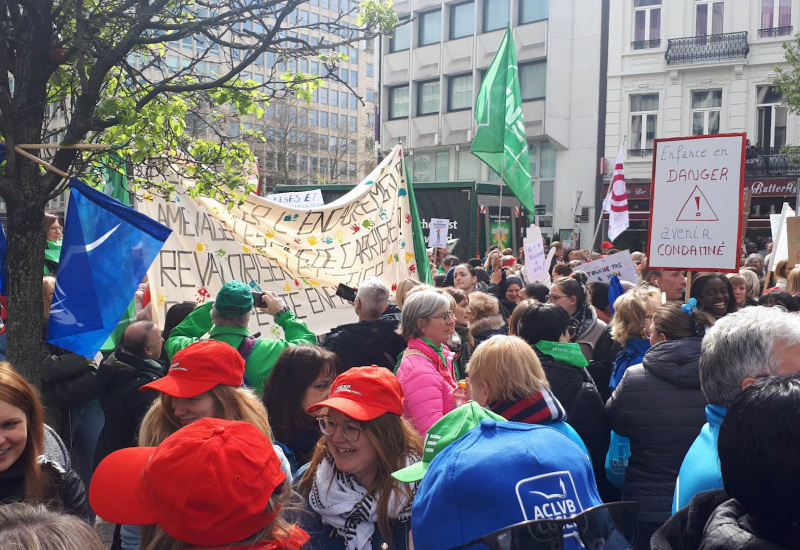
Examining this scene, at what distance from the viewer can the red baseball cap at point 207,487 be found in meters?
1.72

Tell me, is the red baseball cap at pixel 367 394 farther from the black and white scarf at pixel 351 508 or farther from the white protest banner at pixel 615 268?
the white protest banner at pixel 615 268

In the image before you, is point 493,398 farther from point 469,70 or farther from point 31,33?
point 469,70

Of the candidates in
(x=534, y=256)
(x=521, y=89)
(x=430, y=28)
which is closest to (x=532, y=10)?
(x=521, y=89)

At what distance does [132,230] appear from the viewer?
14.8ft

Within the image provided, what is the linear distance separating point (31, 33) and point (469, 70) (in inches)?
1289

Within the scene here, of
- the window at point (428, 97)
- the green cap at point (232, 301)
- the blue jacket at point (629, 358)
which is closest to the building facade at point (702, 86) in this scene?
the window at point (428, 97)

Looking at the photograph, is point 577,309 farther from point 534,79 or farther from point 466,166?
point 466,166

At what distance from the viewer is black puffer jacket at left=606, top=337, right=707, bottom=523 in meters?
3.45

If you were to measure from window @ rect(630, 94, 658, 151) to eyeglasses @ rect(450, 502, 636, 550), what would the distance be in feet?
98.0

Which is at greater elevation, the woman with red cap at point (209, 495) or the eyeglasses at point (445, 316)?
the eyeglasses at point (445, 316)

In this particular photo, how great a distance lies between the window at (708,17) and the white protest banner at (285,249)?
25.0 m

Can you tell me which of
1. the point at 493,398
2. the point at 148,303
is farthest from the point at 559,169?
the point at 493,398

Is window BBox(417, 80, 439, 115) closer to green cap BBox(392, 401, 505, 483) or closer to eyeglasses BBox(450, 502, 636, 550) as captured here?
green cap BBox(392, 401, 505, 483)

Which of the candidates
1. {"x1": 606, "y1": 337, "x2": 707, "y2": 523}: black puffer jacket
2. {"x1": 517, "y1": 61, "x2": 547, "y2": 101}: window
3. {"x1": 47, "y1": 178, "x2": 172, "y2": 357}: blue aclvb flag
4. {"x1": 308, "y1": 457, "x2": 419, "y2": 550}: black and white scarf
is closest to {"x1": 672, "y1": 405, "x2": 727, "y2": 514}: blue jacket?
{"x1": 308, "y1": 457, "x2": 419, "y2": 550}: black and white scarf
